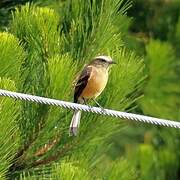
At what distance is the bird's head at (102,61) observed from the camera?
487cm

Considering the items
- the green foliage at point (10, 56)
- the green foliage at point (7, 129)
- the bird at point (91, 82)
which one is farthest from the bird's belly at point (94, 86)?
the green foliage at point (7, 129)

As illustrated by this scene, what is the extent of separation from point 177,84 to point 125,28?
0.97 metres

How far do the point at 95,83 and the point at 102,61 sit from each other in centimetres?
18

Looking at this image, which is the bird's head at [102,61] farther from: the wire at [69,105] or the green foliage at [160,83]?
the green foliage at [160,83]

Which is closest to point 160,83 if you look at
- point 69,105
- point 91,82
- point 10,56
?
point 91,82

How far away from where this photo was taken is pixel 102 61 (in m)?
4.89

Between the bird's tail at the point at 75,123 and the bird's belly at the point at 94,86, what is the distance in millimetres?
186

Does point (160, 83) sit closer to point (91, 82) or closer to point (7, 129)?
point (91, 82)

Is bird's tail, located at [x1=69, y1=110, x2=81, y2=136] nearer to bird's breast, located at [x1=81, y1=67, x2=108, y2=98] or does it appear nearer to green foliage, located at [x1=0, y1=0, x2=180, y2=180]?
green foliage, located at [x1=0, y1=0, x2=180, y2=180]

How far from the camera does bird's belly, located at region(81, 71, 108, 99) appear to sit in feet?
16.2

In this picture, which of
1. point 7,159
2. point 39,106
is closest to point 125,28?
point 39,106

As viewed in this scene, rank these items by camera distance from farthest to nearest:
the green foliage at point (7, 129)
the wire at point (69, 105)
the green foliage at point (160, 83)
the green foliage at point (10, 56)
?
the green foliage at point (160, 83) → the green foliage at point (10, 56) → the green foliage at point (7, 129) → the wire at point (69, 105)

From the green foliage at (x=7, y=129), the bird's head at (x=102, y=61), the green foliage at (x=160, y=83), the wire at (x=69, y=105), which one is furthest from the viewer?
the green foliage at (x=160, y=83)

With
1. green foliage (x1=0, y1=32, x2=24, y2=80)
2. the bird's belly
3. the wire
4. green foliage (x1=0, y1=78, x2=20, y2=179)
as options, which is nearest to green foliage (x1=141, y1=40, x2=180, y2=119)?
the bird's belly
